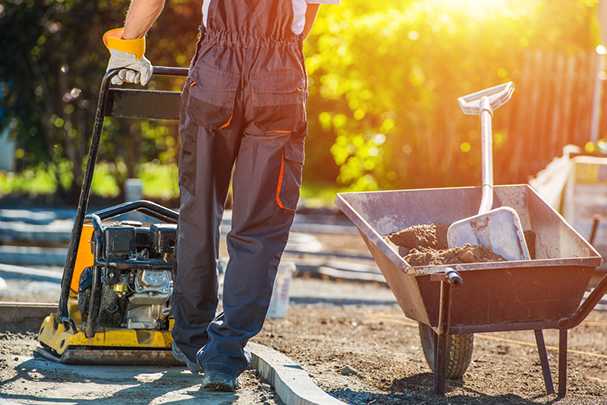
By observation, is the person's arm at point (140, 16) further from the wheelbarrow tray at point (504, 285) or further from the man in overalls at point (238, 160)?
the wheelbarrow tray at point (504, 285)

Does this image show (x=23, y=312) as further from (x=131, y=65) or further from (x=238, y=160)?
(x=238, y=160)

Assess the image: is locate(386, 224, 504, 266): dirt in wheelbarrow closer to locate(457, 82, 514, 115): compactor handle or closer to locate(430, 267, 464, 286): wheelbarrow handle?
locate(430, 267, 464, 286): wheelbarrow handle

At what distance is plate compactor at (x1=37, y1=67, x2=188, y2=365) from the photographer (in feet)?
18.9

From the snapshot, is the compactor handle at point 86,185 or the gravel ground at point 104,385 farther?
the compactor handle at point 86,185

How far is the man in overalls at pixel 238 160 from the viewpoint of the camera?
16.8 ft

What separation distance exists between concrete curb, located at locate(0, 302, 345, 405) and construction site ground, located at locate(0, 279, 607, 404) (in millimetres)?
58

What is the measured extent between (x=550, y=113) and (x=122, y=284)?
10980 mm

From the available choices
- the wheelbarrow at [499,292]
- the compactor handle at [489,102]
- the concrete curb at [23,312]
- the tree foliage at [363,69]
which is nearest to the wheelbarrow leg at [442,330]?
the wheelbarrow at [499,292]

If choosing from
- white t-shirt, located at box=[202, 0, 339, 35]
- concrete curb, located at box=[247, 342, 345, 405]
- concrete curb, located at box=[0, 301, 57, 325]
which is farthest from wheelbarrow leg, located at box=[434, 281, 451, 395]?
concrete curb, located at box=[0, 301, 57, 325]

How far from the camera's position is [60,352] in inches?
229

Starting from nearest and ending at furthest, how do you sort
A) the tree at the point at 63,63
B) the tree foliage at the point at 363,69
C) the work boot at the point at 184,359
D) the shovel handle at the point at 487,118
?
1. the work boot at the point at 184,359
2. the shovel handle at the point at 487,118
3. the tree foliage at the point at 363,69
4. the tree at the point at 63,63

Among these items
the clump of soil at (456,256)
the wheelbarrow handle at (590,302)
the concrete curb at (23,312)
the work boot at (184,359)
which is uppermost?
the clump of soil at (456,256)

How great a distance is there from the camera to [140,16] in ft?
18.0

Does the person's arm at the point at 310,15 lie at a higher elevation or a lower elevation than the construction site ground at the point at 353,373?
higher
